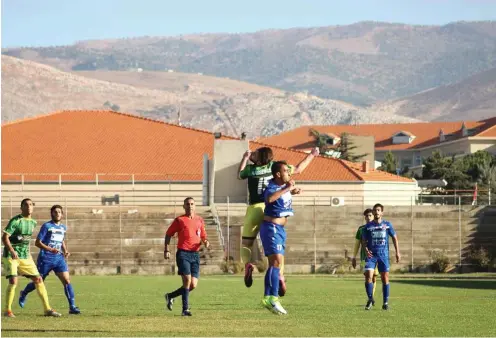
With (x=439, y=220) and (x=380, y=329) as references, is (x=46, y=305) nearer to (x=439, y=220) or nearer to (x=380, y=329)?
(x=380, y=329)

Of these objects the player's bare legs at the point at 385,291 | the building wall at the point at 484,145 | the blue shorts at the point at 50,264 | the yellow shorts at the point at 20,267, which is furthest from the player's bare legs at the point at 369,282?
the building wall at the point at 484,145

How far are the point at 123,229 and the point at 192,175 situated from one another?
19273 millimetres

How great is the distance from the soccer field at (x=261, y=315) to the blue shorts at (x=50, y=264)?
2.28 ft

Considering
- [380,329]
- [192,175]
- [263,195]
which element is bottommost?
[380,329]

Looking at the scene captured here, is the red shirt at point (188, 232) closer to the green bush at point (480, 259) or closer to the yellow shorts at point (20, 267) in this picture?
the yellow shorts at point (20, 267)

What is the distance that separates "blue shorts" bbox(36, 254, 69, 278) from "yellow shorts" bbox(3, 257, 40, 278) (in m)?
0.69

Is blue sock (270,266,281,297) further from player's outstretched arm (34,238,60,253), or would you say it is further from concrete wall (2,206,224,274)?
concrete wall (2,206,224,274)

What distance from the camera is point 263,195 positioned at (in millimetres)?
18719

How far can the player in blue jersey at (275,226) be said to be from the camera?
17.8 m

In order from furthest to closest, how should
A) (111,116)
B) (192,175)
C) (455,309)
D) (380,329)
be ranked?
(111,116) → (192,175) → (455,309) → (380,329)

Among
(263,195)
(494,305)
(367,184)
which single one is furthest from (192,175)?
(263,195)

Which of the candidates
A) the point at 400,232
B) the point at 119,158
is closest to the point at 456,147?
the point at 119,158

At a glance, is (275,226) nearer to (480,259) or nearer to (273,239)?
(273,239)

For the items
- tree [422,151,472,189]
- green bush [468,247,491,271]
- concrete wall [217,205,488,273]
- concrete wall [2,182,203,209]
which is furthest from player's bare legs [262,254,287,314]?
tree [422,151,472,189]
